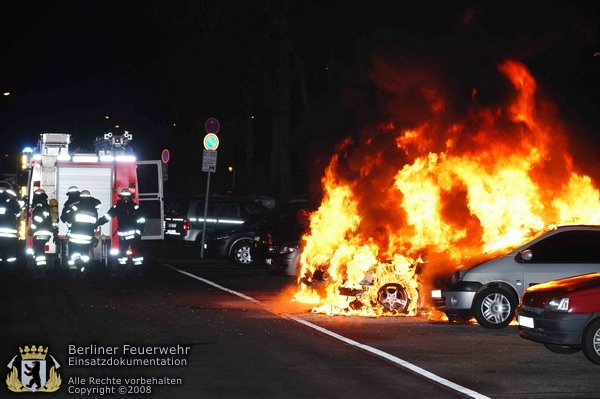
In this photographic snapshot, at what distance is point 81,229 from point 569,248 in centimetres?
1076

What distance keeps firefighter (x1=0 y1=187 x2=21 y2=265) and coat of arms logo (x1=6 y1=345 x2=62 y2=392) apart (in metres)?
12.4

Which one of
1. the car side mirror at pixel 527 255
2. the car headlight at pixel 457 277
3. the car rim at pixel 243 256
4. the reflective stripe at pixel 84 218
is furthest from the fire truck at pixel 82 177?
the car side mirror at pixel 527 255

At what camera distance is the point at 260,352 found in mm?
12562

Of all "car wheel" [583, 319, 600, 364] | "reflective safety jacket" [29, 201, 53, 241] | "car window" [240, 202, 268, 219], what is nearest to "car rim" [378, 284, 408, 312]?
"car wheel" [583, 319, 600, 364]

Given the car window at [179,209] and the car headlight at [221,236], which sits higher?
the car window at [179,209]

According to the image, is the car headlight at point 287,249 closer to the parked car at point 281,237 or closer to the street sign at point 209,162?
the parked car at point 281,237

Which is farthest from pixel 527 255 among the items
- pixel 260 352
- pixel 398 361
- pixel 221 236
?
pixel 221 236

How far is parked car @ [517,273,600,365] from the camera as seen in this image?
11.8 meters

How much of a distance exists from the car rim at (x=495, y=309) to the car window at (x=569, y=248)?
0.76m

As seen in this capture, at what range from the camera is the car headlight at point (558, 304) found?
39.2ft

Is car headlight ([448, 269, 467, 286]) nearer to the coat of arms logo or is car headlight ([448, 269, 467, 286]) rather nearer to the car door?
the car door

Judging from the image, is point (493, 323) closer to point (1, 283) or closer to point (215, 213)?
point (1, 283)

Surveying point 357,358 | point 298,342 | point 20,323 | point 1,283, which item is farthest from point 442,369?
point 1,283

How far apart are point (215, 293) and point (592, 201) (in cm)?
699
